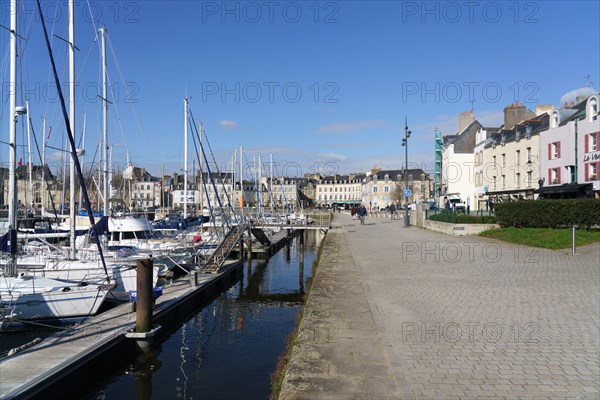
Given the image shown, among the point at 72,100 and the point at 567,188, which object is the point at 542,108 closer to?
the point at 567,188

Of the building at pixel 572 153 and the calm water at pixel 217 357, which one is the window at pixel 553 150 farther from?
the calm water at pixel 217 357

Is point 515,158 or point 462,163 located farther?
point 462,163

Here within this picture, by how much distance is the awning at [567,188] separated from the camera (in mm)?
34500

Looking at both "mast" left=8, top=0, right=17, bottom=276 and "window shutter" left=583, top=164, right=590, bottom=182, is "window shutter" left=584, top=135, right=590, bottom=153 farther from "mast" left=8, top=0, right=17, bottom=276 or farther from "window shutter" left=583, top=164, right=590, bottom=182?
"mast" left=8, top=0, right=17, bottom=276

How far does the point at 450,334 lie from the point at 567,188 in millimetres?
31973

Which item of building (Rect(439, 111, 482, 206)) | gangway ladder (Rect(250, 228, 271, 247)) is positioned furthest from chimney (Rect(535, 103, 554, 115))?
gangway ladder (Rect(250, 228, 271, 247))

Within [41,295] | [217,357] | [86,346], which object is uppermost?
[41,295]

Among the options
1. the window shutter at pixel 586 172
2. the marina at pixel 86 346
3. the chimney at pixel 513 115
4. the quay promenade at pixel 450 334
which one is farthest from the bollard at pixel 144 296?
the chimney at pixel 513 115

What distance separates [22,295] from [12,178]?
335cm

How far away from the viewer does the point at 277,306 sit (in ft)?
59.5

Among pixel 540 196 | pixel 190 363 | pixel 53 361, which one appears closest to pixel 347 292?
pixel 190 363

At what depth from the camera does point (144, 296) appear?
11.1 m

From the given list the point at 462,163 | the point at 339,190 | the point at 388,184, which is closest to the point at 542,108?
the point at 462,163

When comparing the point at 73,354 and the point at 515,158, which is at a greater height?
the point at 515,158
